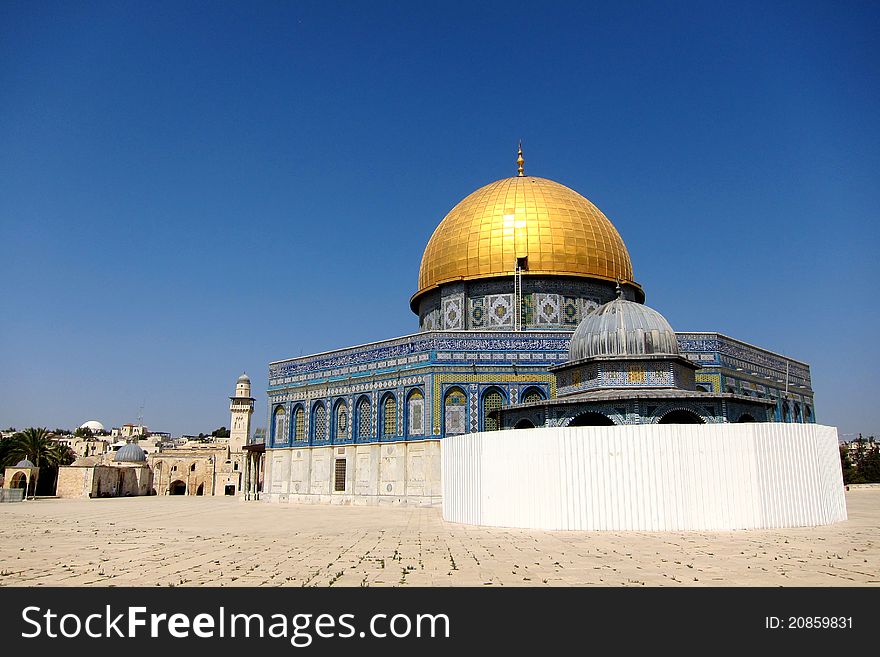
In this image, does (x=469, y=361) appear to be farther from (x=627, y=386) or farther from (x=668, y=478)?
(x=668, y=478)

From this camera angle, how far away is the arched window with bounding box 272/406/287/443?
113ft

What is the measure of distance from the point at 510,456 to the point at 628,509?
9.31 feet

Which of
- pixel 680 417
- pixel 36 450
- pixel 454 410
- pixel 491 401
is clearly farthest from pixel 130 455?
pixel 680 417

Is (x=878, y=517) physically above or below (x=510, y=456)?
below

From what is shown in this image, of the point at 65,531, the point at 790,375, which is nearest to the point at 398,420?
the point at 65,531

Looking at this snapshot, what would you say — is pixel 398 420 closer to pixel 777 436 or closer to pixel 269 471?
pixel 269 471

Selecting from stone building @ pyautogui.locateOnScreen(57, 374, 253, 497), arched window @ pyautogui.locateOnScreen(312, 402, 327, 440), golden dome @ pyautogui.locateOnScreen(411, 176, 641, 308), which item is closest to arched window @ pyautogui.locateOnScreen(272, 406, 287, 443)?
arched window @ pyautogui.locateOnScreen(312, 402, 327, 440)

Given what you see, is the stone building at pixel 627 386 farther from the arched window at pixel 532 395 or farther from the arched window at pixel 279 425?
the arched window at pixel 279 425

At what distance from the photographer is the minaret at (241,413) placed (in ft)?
200

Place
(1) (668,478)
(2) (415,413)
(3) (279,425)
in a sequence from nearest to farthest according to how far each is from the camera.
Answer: (1) (668,478) < (2) (415,413) < (3) (279,425)

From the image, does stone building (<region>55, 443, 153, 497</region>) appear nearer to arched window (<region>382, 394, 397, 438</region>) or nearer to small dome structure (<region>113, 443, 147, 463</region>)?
small dome structure (<region>113, 443, 147, 463</region>)

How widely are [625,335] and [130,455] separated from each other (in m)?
42.3

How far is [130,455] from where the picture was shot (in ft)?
168
